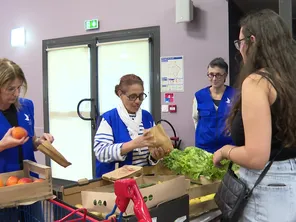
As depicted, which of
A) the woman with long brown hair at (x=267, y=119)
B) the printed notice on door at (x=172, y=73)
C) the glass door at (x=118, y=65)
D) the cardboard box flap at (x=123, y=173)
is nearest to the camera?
the woman with long brown hair at (x=267, y=119)

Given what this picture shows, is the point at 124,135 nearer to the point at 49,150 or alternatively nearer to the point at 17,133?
the point at 49,150

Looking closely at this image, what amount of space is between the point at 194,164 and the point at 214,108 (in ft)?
3.88

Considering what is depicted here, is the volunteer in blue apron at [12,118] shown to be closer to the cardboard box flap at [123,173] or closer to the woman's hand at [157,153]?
the cardboard box flap at [123,173]

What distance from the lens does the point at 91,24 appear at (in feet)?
14.8

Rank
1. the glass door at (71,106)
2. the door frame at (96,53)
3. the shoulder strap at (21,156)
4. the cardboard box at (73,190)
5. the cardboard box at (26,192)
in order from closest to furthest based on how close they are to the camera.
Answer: the cardboard box at (26,192) < the cardboard box at (73,190) < the shoulder strap at (21,156) < the door frame at (96,53) < the glass door at (71,106)

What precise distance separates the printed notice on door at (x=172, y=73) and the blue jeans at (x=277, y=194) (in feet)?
8.68

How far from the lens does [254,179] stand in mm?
1347

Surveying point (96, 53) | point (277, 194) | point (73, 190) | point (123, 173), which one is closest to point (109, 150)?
Result: point (123, 173)

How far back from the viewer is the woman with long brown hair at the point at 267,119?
4.13 ft

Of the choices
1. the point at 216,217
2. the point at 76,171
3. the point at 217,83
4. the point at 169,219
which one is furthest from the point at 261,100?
the point at 76,171

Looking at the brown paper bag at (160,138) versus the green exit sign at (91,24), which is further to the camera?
the green exit sign at (91,24)

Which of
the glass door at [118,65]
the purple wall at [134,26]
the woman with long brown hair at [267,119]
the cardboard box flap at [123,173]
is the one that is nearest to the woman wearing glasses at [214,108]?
the purple wall at [134,26]

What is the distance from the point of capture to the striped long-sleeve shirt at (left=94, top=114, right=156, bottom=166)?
2004 mm

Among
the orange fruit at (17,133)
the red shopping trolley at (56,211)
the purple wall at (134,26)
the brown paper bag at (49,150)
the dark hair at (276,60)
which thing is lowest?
the red shopping trolley at (56,211)
